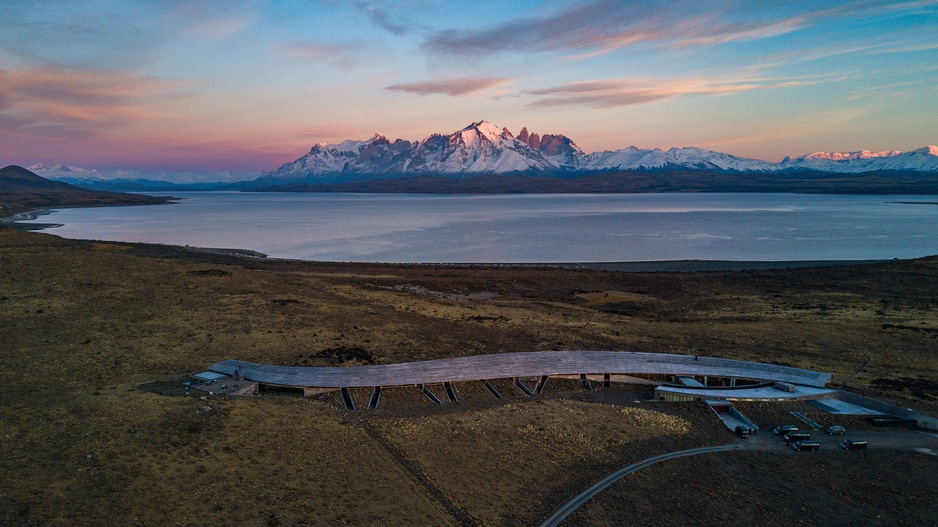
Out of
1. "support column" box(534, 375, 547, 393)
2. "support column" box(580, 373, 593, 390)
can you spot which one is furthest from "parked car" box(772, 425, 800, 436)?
"support column" box(534, 375, 547, 393)

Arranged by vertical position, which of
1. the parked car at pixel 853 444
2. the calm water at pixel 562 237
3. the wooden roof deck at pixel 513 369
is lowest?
the parked car at pixel 853 444

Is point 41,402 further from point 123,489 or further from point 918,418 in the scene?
point 918,418

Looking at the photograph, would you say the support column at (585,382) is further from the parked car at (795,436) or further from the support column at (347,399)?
the support column at (347,399)

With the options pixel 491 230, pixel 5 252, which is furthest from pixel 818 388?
pixel 491 230

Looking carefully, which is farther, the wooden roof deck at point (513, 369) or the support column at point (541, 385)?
the support column at point (541, 385)

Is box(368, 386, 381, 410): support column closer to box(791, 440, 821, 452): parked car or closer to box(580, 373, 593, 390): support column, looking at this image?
box(580, 373, 593, 390): support column

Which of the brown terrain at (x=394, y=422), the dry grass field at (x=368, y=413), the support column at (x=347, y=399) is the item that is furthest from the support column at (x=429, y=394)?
the support column at (x=347, y=399)

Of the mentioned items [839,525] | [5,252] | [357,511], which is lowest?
[839,525]
